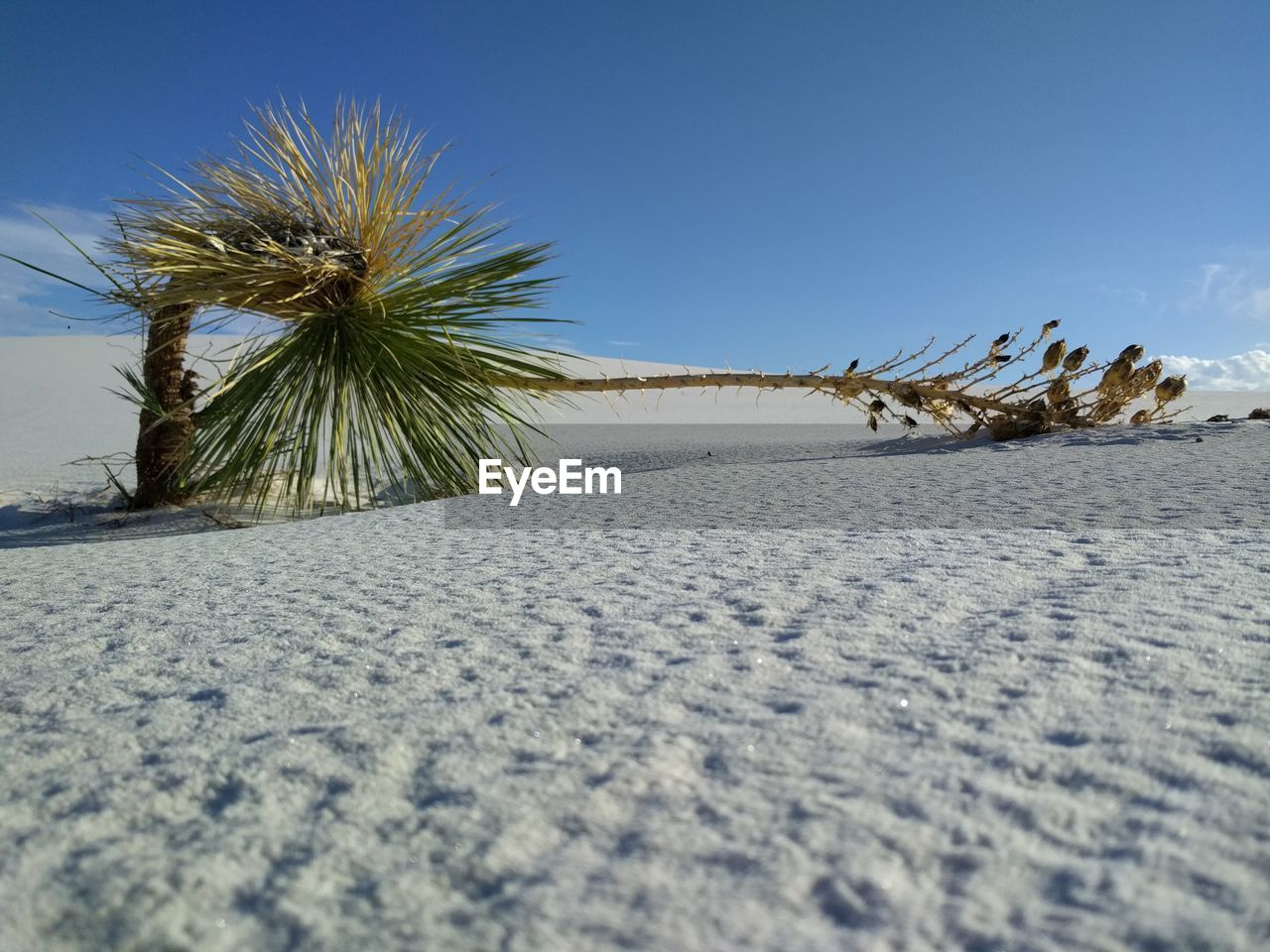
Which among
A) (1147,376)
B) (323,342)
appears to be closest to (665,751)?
(323,342)

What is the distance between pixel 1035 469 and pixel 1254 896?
2.50 m

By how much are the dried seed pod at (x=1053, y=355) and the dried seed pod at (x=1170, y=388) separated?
703 millimetres

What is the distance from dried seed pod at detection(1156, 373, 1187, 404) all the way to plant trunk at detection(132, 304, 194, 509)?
457 centimetres

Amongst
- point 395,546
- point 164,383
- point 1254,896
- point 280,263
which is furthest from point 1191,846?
point 164,383

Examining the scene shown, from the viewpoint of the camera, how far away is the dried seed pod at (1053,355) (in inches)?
158

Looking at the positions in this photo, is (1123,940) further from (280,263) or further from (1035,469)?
(280,263)

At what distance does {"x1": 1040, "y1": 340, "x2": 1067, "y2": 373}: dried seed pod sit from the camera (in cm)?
401

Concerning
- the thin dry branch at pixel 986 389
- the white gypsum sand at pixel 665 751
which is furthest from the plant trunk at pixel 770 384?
the white gypsum sand at pixel 665 751

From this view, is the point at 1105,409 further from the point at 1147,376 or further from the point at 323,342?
the point at 323,342

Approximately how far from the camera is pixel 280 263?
9.80 feet

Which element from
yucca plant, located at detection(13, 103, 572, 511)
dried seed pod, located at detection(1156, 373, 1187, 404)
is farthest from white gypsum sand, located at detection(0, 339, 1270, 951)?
dried seed pod, located at detection(1156, 373, 1187, 404)

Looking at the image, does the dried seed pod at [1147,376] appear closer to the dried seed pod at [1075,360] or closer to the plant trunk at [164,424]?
the dried seed pod at [1075,360]

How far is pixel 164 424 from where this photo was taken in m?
3.49

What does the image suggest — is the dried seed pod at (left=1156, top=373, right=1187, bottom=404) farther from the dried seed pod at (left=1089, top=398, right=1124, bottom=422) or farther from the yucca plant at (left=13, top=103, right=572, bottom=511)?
the yucca plant at (left=13, top=103, right=572, bottom=511)
